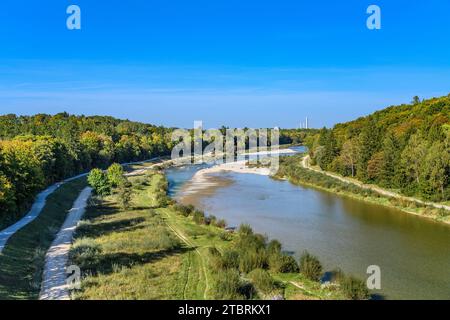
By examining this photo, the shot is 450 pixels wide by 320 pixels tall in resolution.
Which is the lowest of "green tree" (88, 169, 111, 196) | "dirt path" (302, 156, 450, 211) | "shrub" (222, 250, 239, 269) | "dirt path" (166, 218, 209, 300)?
"dirt path" (166, 218, 209, 300)

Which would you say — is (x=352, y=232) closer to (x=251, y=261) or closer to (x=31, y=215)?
(x=251, y=261)

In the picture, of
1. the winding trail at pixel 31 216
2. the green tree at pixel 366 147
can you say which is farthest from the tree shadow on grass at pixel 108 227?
the green tree at pixel 366 147

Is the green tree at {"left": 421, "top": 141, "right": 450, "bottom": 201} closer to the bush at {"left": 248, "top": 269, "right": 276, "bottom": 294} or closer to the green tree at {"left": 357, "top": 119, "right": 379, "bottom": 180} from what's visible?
the green tree at {"left": 357, "top": 119, "right": 379, "bottom": 180}

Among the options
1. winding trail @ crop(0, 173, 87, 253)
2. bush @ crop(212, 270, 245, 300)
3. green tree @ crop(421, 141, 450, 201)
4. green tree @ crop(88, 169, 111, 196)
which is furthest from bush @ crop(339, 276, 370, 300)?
green tree @ crop(88, 169, 111, 196)

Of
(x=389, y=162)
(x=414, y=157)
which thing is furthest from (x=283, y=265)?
(x=389, y=162)

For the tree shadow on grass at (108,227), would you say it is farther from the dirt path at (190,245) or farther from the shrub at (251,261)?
the shrub at (251,261)
